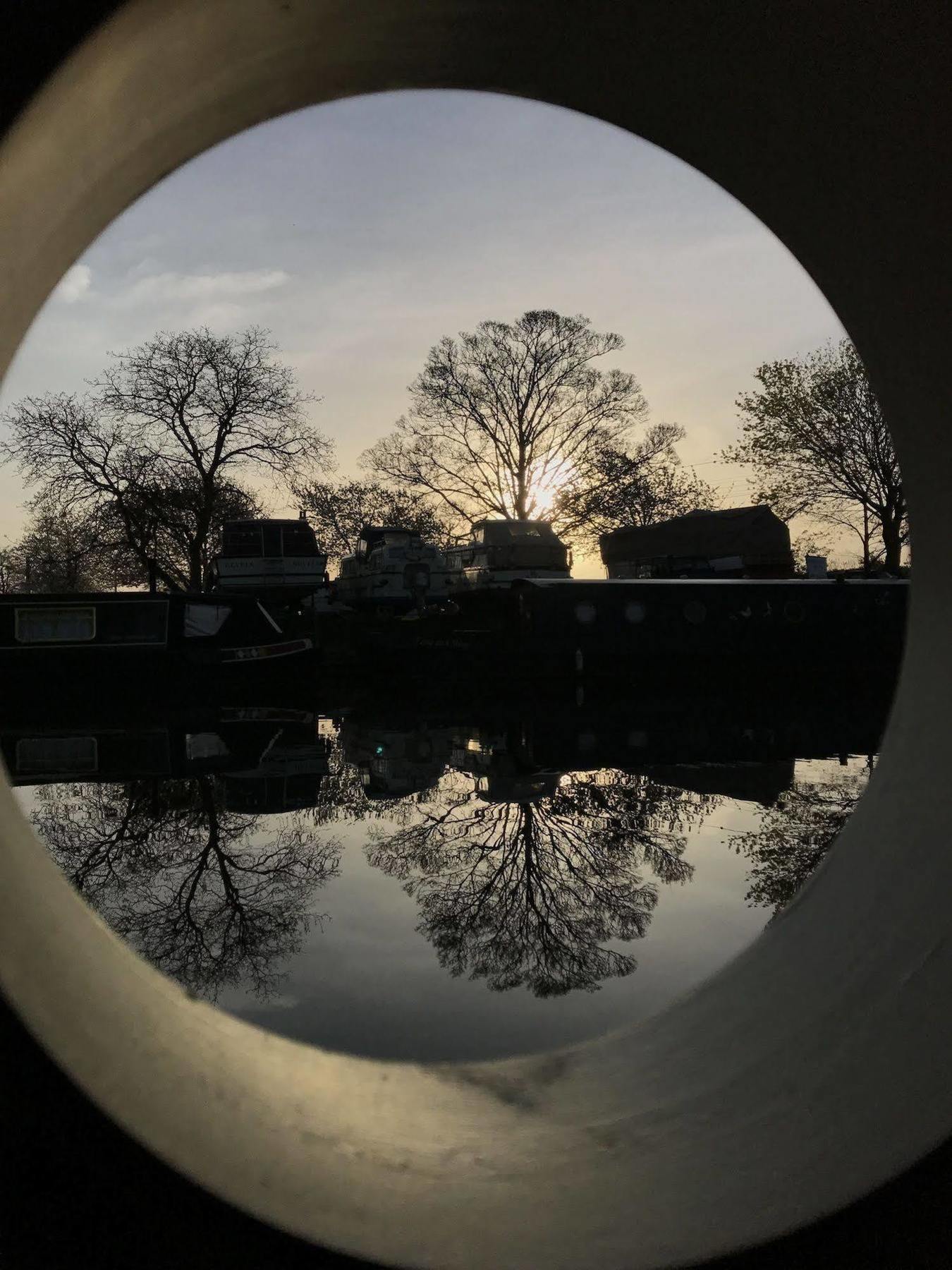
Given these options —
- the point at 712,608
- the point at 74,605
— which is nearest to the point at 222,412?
the point at 74,605

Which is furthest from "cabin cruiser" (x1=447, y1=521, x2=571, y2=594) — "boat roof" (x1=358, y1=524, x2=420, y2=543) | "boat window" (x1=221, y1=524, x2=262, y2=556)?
"boat window" (x1=221, y1=524, x2=262, y2=556)

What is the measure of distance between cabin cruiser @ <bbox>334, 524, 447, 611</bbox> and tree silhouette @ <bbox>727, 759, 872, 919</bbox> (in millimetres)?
16684

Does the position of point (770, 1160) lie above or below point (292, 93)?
below

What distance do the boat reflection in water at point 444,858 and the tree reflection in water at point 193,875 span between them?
17mm

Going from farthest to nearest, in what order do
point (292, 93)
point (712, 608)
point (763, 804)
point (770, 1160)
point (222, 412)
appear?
point (222, 412) → point (712, 608) → point (763, 804) → point (292, 93) → point (770, 1160)

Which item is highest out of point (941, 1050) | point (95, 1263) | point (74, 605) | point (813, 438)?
point (813, 438)

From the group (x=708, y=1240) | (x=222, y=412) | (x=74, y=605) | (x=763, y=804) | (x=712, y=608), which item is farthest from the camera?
(x=222, y=412)

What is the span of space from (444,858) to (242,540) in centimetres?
2115

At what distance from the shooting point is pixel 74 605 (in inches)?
547

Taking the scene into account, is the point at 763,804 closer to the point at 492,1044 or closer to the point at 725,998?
the point at 492,1044

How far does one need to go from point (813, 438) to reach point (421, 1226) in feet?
96.2

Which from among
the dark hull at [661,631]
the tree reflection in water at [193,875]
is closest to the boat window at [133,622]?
the dark hull at [661,631]

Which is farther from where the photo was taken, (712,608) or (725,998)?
(712,608)

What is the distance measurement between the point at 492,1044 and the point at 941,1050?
1.65 m
